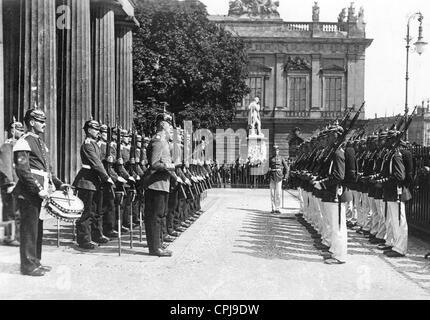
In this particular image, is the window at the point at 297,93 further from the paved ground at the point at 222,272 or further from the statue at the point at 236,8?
the paved ground at the point at 222,272

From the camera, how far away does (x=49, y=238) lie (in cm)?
1166

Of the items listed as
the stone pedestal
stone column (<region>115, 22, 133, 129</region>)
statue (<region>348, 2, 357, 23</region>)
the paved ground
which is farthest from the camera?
statue (<region>348, 2, 357, 23</region>)

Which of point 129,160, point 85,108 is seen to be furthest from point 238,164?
point 129,160

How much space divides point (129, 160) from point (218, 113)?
22832 mm

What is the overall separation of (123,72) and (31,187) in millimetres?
16143

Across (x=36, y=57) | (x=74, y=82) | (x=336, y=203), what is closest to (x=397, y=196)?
(x=336, y=203)

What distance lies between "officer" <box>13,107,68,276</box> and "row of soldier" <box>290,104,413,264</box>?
420 cm

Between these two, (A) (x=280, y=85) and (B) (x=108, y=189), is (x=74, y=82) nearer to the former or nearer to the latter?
(B) (x=108, y=189)

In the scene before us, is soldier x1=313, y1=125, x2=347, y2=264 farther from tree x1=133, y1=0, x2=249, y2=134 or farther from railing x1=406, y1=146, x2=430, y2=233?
tree x1=133, y1=0, x2=249, y2=134

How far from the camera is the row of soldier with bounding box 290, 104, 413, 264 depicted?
31.5ft

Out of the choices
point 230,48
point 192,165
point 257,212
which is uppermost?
point 230,48

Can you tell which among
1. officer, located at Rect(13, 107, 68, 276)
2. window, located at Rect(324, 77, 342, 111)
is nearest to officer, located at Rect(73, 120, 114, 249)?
officer, located at Rect(13, 107, 68, 276)
